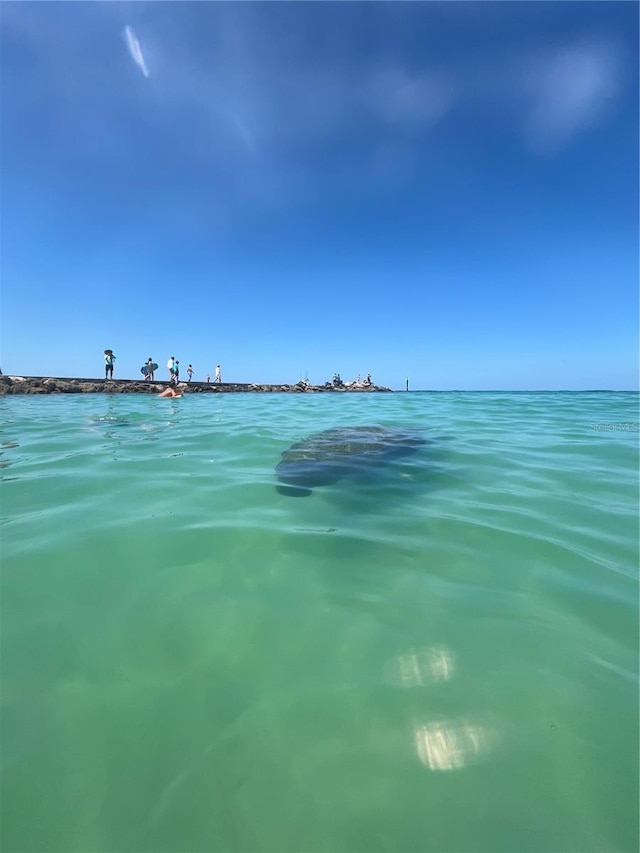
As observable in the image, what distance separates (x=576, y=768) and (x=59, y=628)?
2379 millimetres

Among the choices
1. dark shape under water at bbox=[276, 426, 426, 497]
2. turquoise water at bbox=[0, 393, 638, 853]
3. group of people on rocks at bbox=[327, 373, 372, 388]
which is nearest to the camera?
turquoise water at bbox=[0, 393, 638, 853]

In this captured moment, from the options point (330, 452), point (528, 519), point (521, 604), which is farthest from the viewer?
point (330, 452)

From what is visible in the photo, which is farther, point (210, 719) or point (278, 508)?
point (278, 508)

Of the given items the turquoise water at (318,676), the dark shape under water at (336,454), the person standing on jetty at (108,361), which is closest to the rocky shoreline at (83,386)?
the person standing on jetty at (108,361)

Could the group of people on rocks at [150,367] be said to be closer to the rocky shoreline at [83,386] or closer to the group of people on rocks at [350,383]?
the rocky shoreline at [83,386]

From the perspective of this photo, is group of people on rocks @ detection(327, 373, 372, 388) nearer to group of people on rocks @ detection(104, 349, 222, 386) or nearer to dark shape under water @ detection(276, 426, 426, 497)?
group of people on rocks @ detection(104, 349, 222, 386)

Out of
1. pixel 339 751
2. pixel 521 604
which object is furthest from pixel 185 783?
pixel 521 604

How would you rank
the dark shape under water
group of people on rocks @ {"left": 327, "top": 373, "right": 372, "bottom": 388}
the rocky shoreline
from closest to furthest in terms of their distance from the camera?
the dark shape under water → the rocky shoreline → group of people on rocks @ {"left": 327, "top": 373, "right": 372, "bottom": 388}

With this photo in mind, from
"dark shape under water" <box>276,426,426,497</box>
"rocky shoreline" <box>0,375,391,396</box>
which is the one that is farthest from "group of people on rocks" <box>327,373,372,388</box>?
"dark shape under water" <box>276,426,426,497</box>

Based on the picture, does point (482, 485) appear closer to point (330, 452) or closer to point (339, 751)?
point (330, 452)

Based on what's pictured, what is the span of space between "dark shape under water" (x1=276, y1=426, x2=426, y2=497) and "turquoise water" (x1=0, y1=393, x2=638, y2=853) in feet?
2.81

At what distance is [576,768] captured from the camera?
1.45 m

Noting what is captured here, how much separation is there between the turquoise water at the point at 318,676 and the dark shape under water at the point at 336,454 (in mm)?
856

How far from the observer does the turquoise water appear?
1296 mm
